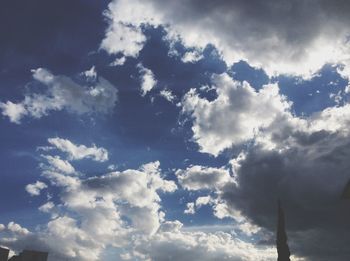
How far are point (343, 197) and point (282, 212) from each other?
70.9 meters

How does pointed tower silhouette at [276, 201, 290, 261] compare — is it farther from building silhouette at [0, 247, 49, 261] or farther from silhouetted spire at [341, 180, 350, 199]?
silhouetted spire at [341, 180, 350, 199]

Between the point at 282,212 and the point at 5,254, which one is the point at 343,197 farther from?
the point at 282,212

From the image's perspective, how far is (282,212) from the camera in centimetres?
7906

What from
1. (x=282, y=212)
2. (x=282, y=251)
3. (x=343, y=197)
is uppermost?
(x=282, y=212)

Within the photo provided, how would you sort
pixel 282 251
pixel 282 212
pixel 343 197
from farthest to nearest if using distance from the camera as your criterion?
pixel 282 212
pixel 282 251
pixel 343 197

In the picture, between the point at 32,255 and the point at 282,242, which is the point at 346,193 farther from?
the point at 282,242

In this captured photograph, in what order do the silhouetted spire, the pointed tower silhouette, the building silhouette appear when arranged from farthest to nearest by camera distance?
1. the pointed tower silhouette
2. the building silhouette
3. the silhouetted spire

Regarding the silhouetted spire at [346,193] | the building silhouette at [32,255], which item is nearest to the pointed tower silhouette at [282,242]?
the building silhouette at [32,255]

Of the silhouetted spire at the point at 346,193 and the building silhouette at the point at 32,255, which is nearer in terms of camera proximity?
the silhouetted spire at the point at 346,193

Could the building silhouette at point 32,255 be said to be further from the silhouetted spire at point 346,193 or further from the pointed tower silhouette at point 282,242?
the silhouetted spire at point 346,193

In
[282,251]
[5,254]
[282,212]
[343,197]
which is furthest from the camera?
[282,212]

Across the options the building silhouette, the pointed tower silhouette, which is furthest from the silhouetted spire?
the pointed tower silhouette

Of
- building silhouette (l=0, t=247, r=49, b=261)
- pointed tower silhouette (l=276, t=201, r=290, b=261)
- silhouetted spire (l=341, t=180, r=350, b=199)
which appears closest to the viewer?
silhouetted spire (l=341, t=180, r=350, b=199)

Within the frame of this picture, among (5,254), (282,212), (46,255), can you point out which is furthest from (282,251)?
(5,254)
